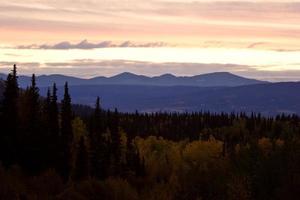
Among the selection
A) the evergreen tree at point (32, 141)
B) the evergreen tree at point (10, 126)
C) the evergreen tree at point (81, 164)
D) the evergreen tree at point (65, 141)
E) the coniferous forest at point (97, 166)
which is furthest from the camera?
the evergreen tree at point (81, 164)

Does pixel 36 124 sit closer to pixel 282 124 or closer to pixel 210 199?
pixel 210 199

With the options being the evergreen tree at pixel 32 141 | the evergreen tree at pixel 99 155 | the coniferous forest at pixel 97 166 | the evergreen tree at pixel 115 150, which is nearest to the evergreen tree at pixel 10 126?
the coniferous forest at pixel 97 166

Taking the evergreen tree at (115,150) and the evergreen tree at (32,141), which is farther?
the evergreen tree at (115,150)

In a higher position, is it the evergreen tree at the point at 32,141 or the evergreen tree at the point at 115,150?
the evergreen tree at the point at 32,141

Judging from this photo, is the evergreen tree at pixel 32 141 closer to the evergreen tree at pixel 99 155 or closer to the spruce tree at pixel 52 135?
the spruce tree at pixel 52 135

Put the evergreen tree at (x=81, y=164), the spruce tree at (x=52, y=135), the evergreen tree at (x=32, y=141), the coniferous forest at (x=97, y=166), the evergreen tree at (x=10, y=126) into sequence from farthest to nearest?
the evergreen tree at (x=81, y=164)
the spruce tree at (x=52, y=135)
the evergreen tree at (x=32, y=141)
the evergreen tree at (x=10, y=126)
the coniferous forest at (x=97, y=166)

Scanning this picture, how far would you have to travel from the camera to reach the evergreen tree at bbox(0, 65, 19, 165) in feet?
198

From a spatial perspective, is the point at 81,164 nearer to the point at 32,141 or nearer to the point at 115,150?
the point at 32,141

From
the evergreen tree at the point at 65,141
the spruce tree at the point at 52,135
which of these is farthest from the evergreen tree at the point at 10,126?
the evergreen tree at the point at 65,141

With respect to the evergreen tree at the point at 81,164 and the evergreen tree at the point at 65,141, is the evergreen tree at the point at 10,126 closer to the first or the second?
the evergreen tree at the point at 65,141

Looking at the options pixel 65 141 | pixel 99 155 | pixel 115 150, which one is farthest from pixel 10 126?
pixel 115 150

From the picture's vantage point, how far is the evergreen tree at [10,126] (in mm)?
60434

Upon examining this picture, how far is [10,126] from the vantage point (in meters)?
62.8

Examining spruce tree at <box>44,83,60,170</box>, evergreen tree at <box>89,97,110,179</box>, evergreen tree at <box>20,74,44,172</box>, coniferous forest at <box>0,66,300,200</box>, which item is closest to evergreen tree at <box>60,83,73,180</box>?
coniferous forest at <box>0,66,300,200</box>
